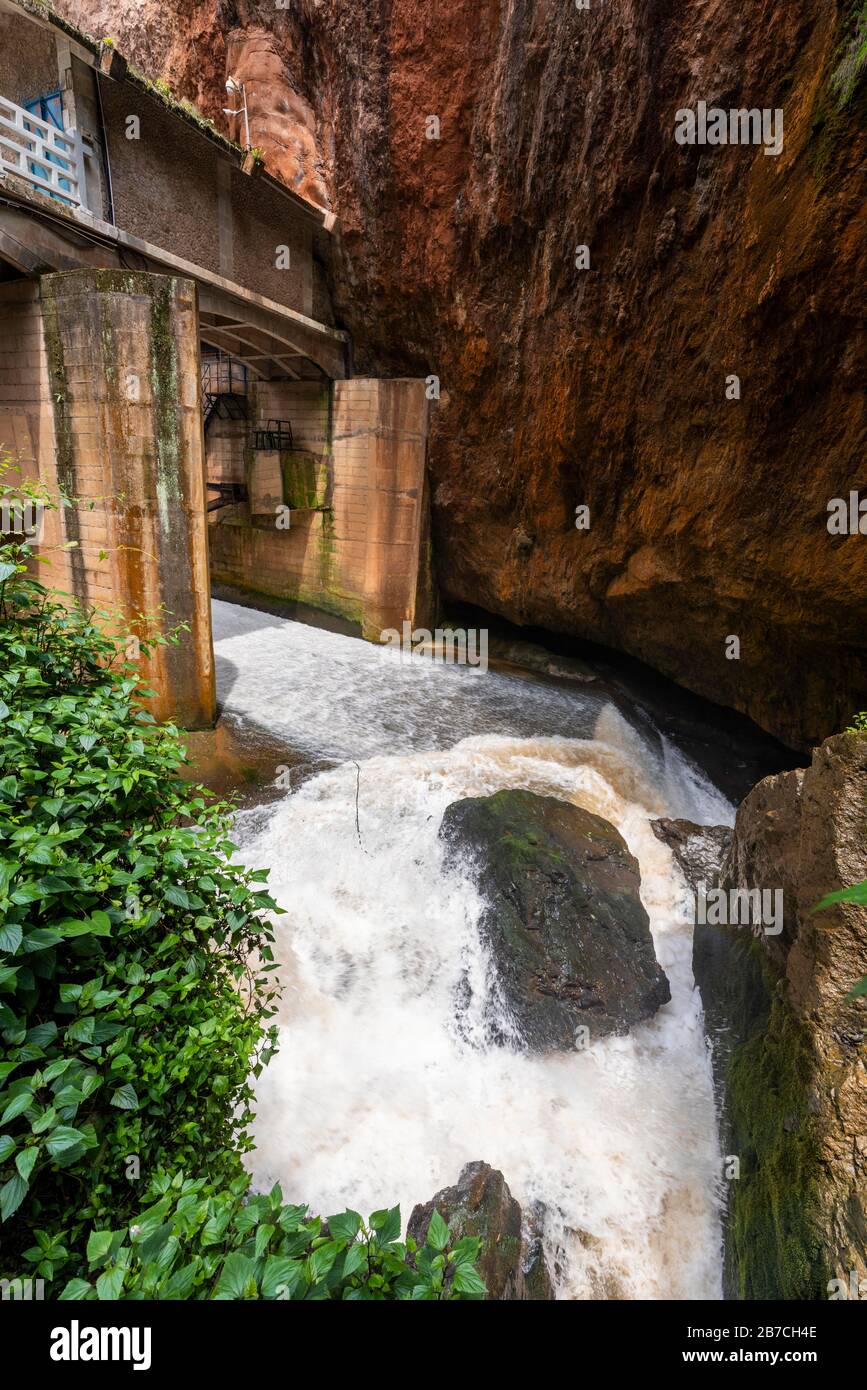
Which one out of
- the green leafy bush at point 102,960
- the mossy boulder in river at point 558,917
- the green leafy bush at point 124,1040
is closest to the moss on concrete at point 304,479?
the mossy boulder in river at point 558,917

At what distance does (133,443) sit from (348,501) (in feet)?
20.0

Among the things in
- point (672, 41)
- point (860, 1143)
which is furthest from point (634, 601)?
point (860, 1143)

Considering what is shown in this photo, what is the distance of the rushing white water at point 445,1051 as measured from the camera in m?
4.19

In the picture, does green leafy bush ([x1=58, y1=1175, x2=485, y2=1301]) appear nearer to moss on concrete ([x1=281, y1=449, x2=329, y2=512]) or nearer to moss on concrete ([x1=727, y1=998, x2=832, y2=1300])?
moss on concrete ([x1=727, y1=998, x2=832, y2=1300])

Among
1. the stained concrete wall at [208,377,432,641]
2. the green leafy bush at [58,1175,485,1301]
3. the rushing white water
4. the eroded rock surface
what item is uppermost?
the stained concrete wall at [208,377,432,641]

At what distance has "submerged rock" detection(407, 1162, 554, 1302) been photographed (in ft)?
11.5

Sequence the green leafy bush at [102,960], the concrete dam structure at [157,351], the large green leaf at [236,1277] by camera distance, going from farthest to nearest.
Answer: the concrete dam structure at [157,351]
the green leafy bush at [102,960]
the large green leaf at [236,1277]

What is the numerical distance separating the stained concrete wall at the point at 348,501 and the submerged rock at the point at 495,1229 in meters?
9.92

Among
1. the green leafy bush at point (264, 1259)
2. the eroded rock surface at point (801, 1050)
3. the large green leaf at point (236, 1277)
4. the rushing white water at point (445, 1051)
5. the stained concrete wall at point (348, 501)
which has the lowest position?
the rushing white water at point (445, 1051)

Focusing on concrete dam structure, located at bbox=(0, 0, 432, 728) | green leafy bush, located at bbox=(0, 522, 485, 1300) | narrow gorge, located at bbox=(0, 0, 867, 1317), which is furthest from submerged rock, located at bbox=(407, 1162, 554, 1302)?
concrete dam structure, located at bbox=(0, 0, 432, 728)

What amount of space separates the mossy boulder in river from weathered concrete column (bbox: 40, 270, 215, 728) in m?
4.15

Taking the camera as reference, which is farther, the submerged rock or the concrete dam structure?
the concrete dam structure

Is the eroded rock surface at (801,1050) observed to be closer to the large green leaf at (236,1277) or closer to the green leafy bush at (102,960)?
the large green leaf at (236,1277)

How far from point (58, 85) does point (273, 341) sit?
4387mm
